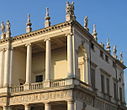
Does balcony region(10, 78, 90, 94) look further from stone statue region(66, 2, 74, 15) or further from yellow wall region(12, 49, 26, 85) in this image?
stone statue region(66, 2, 74, 15)

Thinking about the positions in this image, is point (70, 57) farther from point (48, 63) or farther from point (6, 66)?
point (6, 66)

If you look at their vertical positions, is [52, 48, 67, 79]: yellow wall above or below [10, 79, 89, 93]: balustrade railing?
above

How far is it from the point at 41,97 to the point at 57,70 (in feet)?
17.0

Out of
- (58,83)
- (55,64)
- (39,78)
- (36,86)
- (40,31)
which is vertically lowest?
(36,86)

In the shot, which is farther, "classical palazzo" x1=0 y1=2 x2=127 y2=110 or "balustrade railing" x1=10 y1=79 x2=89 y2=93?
"classical palazzo" x1=0 y1=2 x2=127 y2=110

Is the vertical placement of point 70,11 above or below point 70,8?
below

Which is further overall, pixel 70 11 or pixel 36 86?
pixel 36 86

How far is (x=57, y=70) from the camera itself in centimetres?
3069

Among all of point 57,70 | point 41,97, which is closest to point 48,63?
point 41,97

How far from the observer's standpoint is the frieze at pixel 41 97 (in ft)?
81.7

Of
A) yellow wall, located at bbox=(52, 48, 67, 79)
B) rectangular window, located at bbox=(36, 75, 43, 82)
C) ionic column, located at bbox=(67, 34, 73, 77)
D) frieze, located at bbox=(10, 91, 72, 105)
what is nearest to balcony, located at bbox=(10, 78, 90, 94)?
frieze, located at bbox=(10, 91, 72, 105)

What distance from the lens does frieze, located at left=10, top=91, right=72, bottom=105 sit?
24906 millimetres

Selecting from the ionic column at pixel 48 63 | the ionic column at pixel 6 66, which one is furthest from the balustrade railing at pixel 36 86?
the ionic column at pixel 6 66

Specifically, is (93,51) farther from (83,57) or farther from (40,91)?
(40,91)
